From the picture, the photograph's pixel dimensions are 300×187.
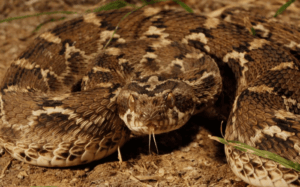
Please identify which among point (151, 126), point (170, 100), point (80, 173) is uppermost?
point (170, 100)

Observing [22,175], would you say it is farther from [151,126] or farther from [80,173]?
[151,126]

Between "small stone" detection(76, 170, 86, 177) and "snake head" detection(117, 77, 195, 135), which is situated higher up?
"snake head" detection(117, 77, 195, 135)

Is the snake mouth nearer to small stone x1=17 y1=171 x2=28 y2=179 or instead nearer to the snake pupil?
the snake pupil

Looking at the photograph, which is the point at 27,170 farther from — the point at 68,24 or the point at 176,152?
the point at 68,24

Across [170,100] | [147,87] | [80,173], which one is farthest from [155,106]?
[80,173]

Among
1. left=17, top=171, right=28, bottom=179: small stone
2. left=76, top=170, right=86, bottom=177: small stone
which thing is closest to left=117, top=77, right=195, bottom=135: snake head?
left=76, top=170, right=86, bottom=177: small stone

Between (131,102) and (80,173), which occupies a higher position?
(131,102)
